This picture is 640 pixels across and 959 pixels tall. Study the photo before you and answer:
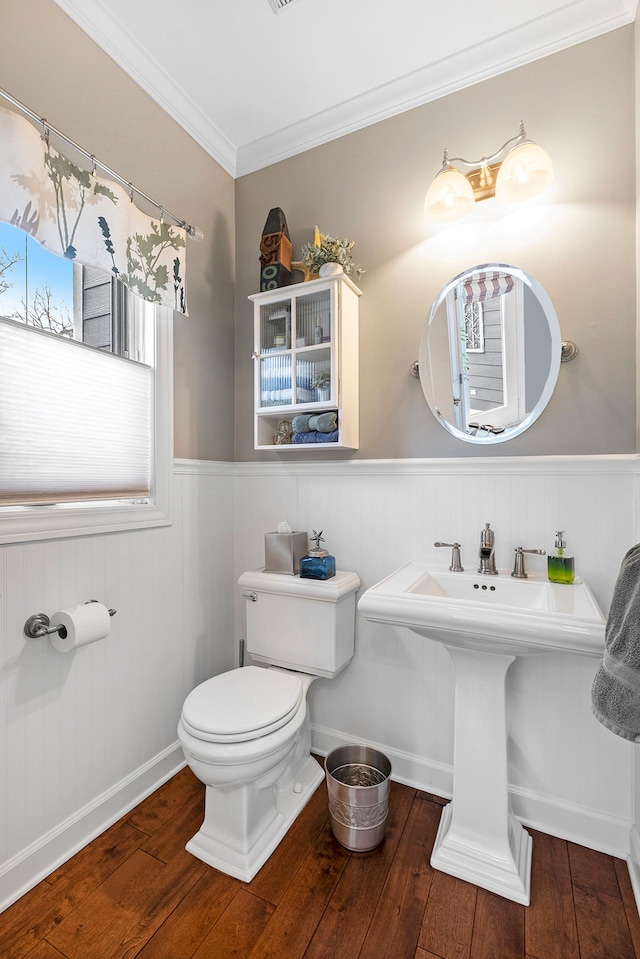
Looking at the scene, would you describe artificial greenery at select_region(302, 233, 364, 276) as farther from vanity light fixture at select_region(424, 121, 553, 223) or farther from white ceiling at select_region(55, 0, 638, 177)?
white ceiling at select_region(55, 0, 638, 177)

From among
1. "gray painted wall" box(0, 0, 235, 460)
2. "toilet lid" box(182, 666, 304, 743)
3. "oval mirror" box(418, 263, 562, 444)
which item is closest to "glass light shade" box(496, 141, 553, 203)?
"oval mirror" box(418, 263, 562, 444)

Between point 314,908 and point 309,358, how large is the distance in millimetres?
1742

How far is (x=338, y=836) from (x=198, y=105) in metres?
2.79

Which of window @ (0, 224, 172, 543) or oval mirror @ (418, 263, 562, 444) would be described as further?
oval mirror @ (418, 263, 562, 444)

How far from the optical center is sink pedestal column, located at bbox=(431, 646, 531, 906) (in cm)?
135

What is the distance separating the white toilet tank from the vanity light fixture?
1.41m

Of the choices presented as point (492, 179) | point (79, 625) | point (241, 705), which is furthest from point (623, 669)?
point (492, 179)

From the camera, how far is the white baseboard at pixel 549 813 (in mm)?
1439

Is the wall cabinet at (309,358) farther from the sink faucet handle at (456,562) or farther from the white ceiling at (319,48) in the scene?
the white ceiling at (319,48)

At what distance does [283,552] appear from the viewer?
183cm

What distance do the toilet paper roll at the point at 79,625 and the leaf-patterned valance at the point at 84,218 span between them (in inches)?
41.1

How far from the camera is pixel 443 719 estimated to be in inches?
66.8

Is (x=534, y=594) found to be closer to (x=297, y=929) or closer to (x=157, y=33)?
(x=297, y=929)

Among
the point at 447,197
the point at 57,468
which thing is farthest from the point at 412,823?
the point at 447,197
